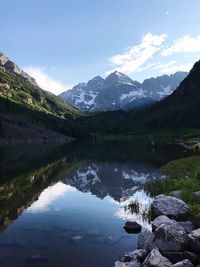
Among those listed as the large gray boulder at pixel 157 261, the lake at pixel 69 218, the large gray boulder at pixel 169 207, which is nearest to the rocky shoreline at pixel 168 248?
the large gray boulder at pixel 157 261

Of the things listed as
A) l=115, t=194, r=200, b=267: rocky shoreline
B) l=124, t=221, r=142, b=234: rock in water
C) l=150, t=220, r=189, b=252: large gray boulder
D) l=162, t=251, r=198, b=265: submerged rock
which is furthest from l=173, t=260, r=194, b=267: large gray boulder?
l=124, t=221, r=142, b=234: rock in water

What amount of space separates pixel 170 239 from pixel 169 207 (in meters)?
8.42

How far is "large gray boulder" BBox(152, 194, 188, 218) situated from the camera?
95.2 feet

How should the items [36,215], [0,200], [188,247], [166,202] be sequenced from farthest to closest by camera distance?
1. [0,200]
2. [36,215]
3. [166,202]
4. [188,247]

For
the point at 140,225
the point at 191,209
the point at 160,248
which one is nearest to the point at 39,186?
the point at 140,225

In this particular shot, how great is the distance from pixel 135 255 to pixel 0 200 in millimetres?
27542

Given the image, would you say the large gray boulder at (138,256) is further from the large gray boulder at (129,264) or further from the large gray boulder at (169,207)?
the large gray boulder at (169,207)

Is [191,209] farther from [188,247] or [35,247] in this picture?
[35,247]

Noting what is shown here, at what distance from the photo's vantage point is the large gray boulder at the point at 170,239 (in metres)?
21.5

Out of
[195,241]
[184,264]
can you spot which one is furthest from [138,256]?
[184,264]

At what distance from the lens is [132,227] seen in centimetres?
3158

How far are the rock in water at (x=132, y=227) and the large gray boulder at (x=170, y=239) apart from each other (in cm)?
856

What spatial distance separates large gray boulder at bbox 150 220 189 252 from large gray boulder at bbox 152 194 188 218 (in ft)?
21.5

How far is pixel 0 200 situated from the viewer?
4531 cm
